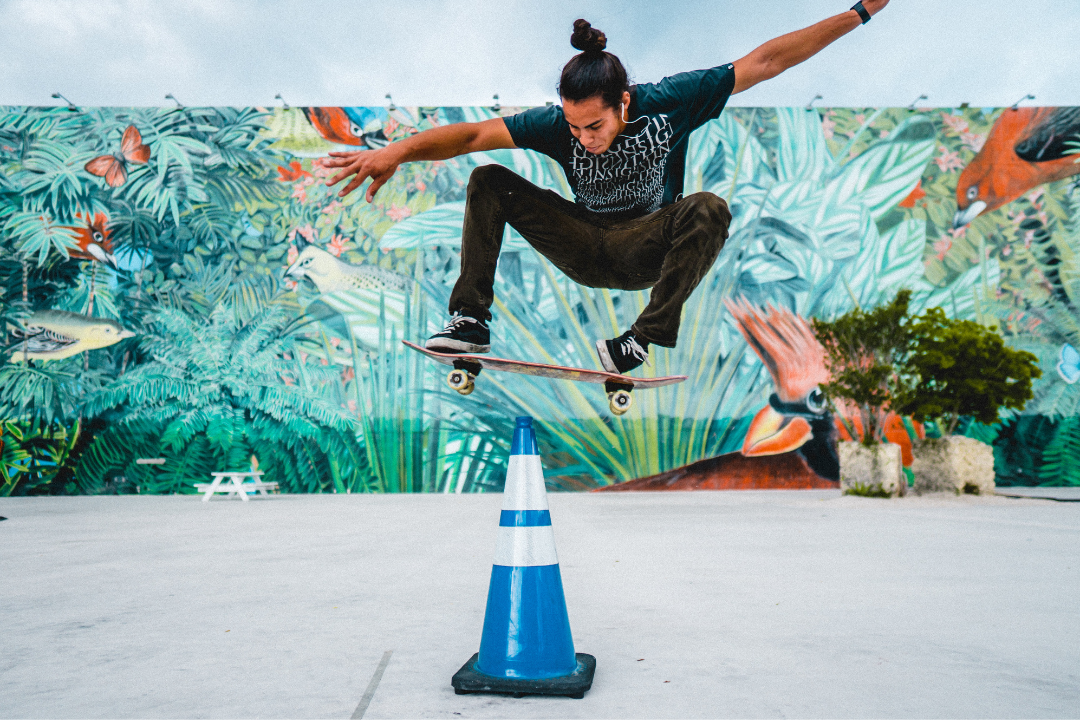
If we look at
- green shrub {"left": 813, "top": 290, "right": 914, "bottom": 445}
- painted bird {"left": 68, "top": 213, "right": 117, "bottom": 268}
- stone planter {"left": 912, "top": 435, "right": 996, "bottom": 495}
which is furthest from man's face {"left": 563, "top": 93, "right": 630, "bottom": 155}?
painted bird {"left": 68, "top": 213, "right": 117, "bottom": 268}

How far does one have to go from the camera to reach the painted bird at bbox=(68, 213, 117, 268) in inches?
464

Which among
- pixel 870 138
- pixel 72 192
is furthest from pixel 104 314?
pixel 870 138

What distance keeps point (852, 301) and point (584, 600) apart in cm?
1050

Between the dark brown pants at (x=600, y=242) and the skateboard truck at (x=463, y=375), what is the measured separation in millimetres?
173

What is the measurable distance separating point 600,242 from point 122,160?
12485 mm

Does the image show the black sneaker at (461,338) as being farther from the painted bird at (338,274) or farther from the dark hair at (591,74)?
the painted bird at (338,274)

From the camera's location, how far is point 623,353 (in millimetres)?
2344

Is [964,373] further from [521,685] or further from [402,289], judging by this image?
[521,685]

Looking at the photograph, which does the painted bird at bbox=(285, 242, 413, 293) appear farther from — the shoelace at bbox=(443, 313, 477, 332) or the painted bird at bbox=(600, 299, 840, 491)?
the shoelace at bbox=(443, 313, 477, 332)

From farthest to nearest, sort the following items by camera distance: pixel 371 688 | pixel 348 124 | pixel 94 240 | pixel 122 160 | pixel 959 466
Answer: pixel 348 124, pixel 122 160, pixel 94 240, pixel 959 466, pixel 371 688

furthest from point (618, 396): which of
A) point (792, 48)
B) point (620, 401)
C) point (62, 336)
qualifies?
point (62, 336)

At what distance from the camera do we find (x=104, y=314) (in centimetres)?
1163

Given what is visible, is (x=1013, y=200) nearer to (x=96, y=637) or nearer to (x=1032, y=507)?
(x=1032, y=507)

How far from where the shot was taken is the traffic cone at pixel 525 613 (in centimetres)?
192
